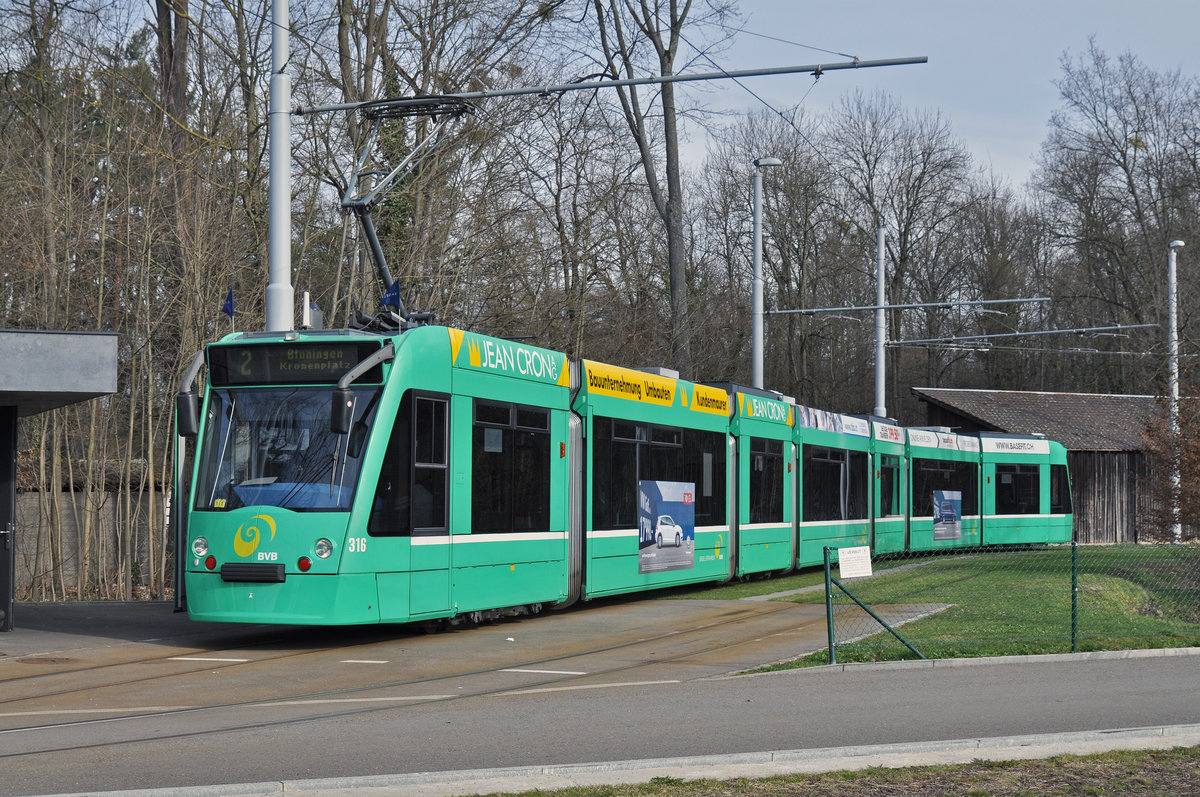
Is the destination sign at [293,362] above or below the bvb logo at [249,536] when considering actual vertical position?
above

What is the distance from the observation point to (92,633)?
15266 millimetres

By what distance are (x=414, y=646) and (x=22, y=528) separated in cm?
1404

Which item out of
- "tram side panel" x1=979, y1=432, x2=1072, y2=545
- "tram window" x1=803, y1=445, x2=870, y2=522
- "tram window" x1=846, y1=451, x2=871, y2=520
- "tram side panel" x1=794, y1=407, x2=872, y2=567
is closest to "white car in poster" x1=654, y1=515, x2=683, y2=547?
→ "tram side panel" x1=794, y1=407, x2=872, y2=567

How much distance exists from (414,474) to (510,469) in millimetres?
1847

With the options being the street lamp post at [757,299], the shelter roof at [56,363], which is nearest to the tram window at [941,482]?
the street lamp post at [757,299]

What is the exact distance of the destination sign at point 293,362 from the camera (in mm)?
13570

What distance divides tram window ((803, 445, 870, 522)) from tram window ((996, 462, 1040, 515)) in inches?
332

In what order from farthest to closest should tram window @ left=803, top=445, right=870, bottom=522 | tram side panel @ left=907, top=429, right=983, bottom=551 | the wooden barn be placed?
the wooden barn < tram side panel @ left=907, top=429, right=983, bottom=551 < tram window @ left=803, top=445, right=870, bottom=522

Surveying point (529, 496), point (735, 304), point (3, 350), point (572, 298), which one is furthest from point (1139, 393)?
point (3, 350)

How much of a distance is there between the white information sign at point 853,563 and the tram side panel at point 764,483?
925 cm

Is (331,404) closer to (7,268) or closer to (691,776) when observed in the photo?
(691,776)

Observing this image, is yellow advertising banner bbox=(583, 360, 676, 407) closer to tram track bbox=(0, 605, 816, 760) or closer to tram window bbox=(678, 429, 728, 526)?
tram window bbox=(678, 429, 728, 526)

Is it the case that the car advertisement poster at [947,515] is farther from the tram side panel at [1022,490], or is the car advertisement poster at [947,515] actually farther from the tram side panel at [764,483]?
the tram side panel at [764,483]

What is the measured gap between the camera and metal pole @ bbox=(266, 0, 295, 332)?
15242 millimetres
